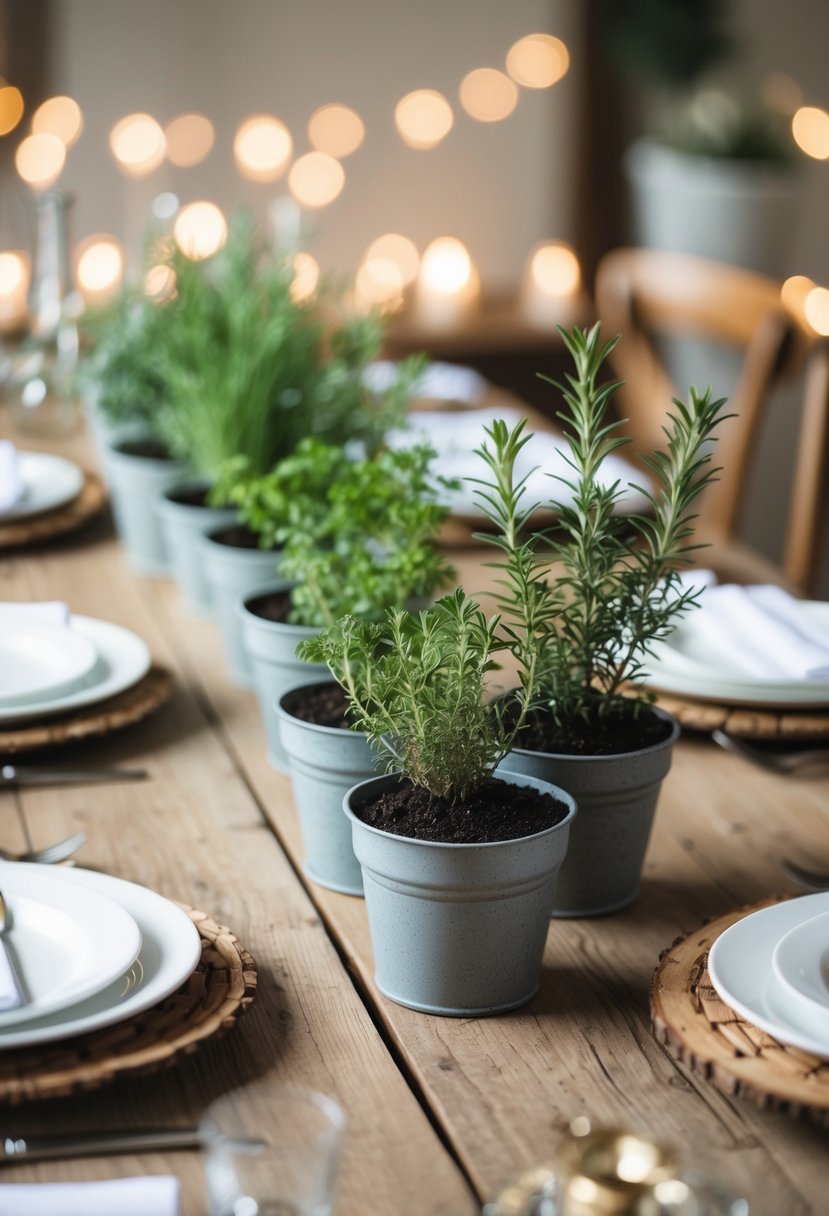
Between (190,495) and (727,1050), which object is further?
(190,495)

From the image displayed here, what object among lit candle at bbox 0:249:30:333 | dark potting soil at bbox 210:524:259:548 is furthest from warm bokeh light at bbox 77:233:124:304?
dark potting soil at bbox 210:524:259:548

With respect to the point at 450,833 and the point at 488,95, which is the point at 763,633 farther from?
the point at 488,95

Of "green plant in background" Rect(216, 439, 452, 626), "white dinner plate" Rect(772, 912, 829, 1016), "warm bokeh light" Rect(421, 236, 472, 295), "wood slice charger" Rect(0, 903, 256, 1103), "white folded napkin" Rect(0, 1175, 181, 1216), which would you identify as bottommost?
"white folded napkin" Rect(0, 1175, 181, 1216)

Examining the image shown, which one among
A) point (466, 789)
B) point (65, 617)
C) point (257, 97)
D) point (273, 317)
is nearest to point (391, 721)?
point (466, 789)

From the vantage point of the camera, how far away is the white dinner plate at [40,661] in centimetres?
113

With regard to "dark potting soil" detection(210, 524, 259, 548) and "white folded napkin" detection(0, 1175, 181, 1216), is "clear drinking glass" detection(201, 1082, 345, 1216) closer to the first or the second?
"white folded napkin" detection(0, 1175, 181, 1216)

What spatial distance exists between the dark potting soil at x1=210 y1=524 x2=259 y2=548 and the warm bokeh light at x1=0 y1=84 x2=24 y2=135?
2763mm

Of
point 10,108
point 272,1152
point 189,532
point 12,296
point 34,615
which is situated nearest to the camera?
point 272,1152

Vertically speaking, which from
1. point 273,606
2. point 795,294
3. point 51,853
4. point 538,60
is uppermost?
point 538,60

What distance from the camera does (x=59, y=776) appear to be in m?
1.08

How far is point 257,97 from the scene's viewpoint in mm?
4043

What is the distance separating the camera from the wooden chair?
1.96m

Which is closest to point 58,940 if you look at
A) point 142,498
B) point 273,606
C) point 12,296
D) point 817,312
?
point 273,606

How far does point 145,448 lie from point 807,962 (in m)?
1.09
